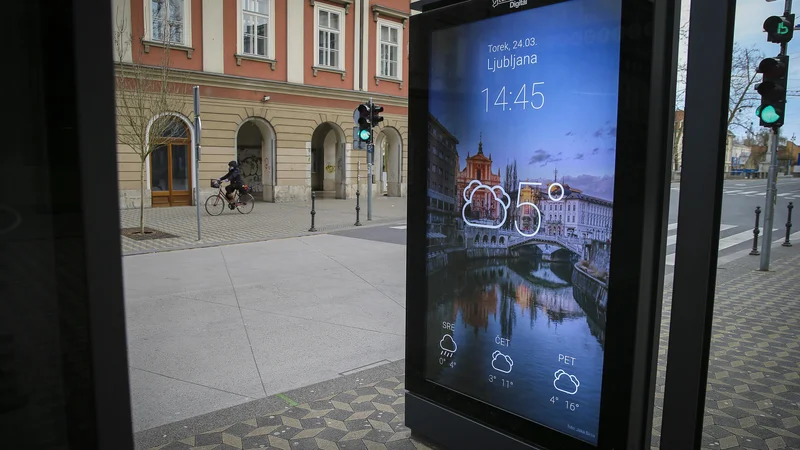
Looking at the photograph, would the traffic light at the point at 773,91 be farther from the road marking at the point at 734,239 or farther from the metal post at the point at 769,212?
the road marking at the point at 734,239

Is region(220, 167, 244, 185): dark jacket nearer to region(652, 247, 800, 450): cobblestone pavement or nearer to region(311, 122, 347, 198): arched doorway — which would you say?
region(311, 122, 347, 198): arched doorway

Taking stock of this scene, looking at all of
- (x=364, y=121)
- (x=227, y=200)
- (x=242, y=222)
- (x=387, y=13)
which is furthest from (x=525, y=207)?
(x=387, y=13)

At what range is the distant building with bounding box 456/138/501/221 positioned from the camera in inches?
117

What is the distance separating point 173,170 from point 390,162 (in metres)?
12.3

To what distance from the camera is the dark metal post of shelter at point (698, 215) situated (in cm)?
200

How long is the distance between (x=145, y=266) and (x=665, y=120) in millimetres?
9344

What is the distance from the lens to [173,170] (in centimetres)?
2155

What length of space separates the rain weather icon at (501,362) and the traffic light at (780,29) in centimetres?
334

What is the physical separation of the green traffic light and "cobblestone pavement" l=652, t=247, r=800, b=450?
2.38m

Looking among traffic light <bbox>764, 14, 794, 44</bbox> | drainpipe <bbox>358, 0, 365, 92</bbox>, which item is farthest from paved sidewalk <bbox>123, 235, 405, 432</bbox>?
drainpipe <bbox>358, 0, 365, 92</bbox>

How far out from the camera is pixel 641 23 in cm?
227

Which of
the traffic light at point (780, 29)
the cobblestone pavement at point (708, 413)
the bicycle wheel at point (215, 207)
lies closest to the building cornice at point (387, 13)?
the bicycle wheel at point (215, 207)

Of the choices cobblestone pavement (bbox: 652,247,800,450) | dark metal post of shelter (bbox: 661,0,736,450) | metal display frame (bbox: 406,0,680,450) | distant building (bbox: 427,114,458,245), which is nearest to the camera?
dark metal post of shelter (bbox: 661,0,736,450)

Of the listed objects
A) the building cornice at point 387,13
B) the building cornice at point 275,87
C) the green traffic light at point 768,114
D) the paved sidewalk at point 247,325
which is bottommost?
the paved sidewalk at point 247,325
